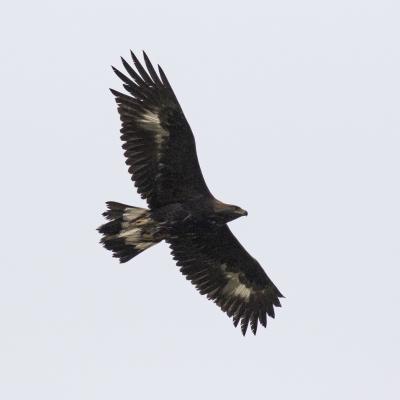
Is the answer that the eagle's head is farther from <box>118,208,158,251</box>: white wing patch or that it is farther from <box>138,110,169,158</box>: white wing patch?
<box>138,110,169,158</box>: white wing patch

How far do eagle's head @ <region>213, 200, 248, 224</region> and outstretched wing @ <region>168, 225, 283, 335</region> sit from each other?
3.29ft

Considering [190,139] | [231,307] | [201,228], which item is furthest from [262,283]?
[190,139]

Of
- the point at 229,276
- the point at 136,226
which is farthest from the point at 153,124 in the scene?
the point at 229,276

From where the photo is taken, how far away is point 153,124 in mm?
18438

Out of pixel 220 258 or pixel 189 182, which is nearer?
pixel 189 182

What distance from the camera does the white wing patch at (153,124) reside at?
1842cm

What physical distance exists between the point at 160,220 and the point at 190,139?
54.8 inches

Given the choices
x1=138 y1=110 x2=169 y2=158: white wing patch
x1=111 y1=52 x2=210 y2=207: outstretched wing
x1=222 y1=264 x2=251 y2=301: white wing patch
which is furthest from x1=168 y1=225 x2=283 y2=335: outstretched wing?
x1=138 y1=110 x2=169 y2=158: white wing patch

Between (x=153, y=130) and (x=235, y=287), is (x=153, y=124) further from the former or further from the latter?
(x=235, y=287)

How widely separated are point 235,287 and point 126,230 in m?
2.69

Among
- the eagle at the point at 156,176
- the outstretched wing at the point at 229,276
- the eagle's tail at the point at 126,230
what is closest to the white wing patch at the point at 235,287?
the outstretched wing at the point at 229,276

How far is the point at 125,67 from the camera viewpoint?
1838 cm

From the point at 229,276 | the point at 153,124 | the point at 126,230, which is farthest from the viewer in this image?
the point at 229,276

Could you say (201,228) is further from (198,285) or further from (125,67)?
(125,67)
